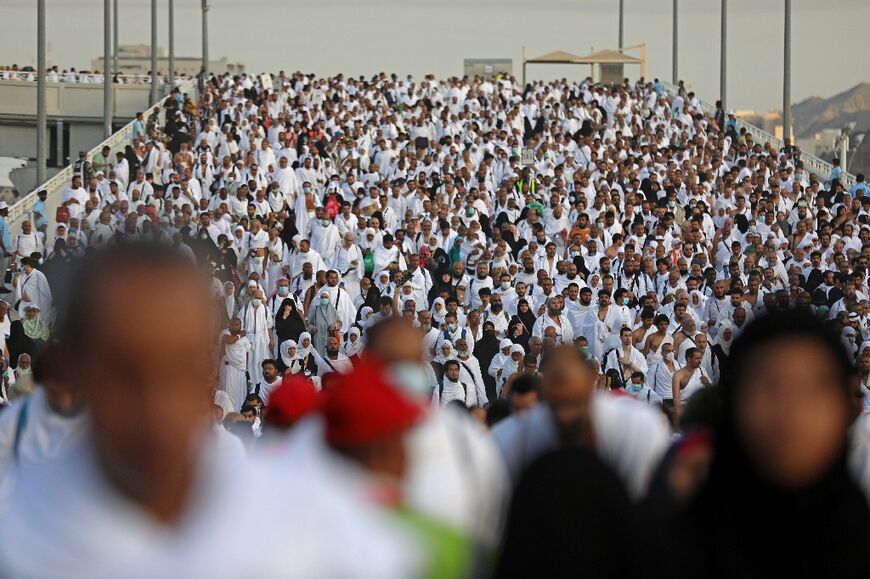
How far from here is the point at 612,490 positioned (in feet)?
8.67

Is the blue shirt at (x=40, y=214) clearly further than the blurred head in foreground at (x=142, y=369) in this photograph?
Yes

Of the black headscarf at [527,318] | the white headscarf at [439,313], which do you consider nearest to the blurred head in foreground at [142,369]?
→ the white headscarf at [439,313]

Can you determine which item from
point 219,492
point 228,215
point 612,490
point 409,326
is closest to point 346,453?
point 612,490

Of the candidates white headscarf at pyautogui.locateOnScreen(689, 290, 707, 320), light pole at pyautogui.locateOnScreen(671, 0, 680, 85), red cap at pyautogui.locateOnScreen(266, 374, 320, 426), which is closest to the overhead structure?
light pole at pyautogui.locateOnScreen(671, 0, 680, 85)

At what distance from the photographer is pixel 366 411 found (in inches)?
99.5

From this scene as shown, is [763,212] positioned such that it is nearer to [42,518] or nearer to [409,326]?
[409,326]

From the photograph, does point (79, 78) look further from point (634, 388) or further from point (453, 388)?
point (634, 388)

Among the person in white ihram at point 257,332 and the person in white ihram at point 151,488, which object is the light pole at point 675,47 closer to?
the person in white ihram at point 257,332

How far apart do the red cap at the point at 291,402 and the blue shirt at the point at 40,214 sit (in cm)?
1966

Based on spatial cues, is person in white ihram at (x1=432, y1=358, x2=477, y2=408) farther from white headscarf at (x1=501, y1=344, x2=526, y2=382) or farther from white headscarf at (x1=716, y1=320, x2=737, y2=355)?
white headscarf at (x1=716, y1=320, x2=737, y2=355)

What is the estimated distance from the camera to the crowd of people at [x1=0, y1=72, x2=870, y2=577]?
1586mm

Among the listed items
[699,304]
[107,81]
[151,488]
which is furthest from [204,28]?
[151,488]

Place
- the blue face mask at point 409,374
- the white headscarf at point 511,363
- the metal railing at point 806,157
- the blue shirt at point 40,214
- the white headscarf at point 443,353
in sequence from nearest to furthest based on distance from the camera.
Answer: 1. the blue face mask at point 409,374
2. the white headscarf at point 511,363
3. the white headscarf at point 443,353
4. the blue shirt at point 40,214
5. the metal railing at point 806,157

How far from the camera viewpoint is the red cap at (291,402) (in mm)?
4250
